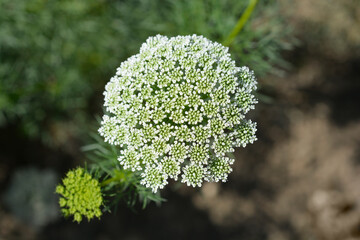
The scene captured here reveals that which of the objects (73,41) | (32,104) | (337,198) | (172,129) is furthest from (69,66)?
(337,198)

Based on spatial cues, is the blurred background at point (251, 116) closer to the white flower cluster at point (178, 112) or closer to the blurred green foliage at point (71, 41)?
the blurred green foliage at point (71, 41)

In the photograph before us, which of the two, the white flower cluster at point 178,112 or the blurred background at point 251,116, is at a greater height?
the blurred background at point 251,116

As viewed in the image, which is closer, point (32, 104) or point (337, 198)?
point (32, 104)

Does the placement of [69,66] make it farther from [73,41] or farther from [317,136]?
[317,136]

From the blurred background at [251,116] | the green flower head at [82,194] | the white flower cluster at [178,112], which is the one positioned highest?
the blurred background at [251,116]

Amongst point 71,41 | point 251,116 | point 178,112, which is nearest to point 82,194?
point 178,112

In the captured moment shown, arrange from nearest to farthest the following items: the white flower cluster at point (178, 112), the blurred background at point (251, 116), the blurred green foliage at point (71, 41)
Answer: the white flower cluster at point (178, 112) → the blurred green foliage at point (71, 41) → the blurred background at point (251, 116)

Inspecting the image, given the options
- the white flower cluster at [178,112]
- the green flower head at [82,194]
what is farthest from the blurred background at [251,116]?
the green flower head at [82,194]
